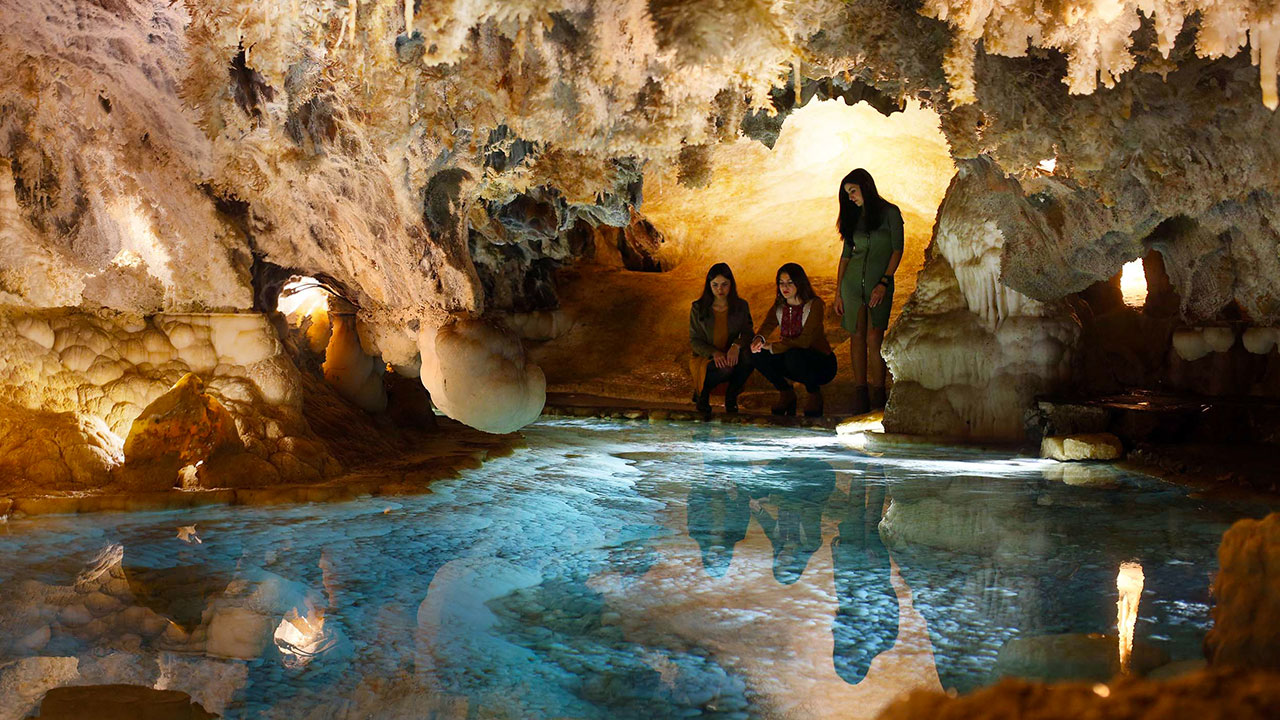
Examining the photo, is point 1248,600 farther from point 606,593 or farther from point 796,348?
point 796,348

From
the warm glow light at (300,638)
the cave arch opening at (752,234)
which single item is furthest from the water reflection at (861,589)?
the cave arch opening at (752,234)

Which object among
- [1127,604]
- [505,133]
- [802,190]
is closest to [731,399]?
[802,190]

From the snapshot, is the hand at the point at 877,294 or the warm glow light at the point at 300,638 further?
the hand at the point at 877,294

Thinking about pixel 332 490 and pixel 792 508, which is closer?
pixel 792 508

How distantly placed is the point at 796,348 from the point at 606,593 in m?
6.52

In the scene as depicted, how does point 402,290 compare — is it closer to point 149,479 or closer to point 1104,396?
point 149,479

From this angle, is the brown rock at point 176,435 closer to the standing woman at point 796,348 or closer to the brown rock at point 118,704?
the brown rock at point 118,704

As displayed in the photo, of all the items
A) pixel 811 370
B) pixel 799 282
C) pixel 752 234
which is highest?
pixel 752 234

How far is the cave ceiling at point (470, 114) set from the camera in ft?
11.4

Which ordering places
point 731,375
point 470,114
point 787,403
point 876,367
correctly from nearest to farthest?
point 470,114, point 876,367, point 787,403, point 731,375

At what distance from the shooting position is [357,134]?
5523 millimetres

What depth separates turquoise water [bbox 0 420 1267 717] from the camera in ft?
8.57

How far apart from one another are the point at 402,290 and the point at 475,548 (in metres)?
2.60

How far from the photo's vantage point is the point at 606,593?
347 centimetres
